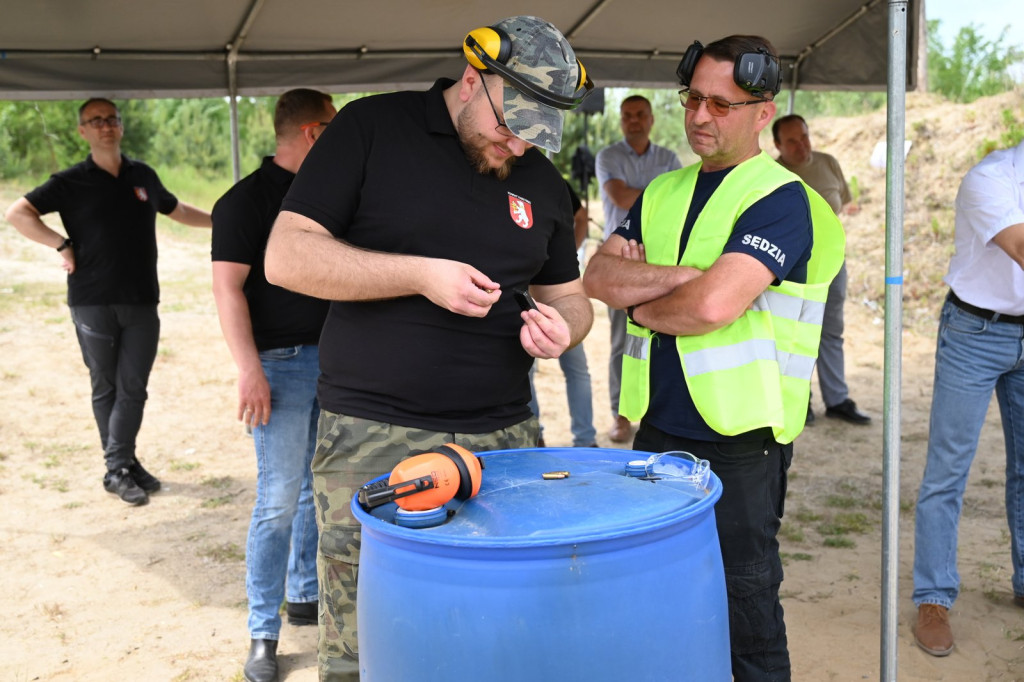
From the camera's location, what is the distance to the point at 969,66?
1516 cm

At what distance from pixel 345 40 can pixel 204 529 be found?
254 centimetres

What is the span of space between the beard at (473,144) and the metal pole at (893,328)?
99 cm

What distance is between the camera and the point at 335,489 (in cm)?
204

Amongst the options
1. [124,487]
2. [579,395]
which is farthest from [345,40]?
[124,487]

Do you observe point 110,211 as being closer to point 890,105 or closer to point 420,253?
point 420,253

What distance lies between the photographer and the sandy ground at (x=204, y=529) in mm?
3283

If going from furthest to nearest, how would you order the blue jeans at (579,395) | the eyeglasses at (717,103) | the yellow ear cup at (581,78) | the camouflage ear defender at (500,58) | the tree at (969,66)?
the tree at (969,66), the blue jeans at (579,395), the eyeglasses at (717,103), the yellow ear cup at (581,78), the camouflage ear defender at (500,58)

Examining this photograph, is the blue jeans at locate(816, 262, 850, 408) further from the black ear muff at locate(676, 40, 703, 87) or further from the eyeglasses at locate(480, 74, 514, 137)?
the eyeglasses at locate(480, 74, 514, 137)

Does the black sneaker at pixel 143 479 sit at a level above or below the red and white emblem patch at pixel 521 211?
below

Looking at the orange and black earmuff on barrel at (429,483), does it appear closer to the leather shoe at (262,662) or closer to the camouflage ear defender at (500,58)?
the camouflage ear defender at (500,58)

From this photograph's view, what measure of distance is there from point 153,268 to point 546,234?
355cm

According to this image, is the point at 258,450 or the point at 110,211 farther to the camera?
the point at 110,211

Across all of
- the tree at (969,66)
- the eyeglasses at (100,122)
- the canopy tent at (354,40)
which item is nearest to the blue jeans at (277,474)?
the canopy tent at (354,40)

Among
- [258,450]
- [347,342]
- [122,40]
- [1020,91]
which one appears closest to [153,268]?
[122,40]
